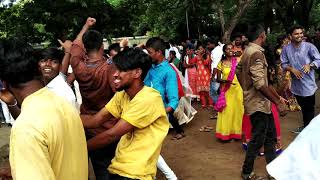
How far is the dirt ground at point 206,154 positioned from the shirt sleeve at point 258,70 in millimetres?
1308

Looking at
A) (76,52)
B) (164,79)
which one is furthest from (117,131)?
(164,79)

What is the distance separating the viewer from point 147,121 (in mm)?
2613

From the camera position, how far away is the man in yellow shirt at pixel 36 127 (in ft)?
5.34

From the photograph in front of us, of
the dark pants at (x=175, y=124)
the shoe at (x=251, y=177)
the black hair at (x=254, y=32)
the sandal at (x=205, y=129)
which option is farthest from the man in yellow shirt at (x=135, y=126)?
the sandal at (x=205, y=129)

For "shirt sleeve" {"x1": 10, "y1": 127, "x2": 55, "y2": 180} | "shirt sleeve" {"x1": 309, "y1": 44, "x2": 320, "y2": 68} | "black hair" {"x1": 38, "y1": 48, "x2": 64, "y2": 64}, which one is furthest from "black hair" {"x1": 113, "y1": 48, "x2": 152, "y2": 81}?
"shirt sleeve" {"x1": 309, "y1": 44, "x2": 320, "y2": 68}

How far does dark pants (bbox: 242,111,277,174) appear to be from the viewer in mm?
4617

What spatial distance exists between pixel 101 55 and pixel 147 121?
1.29m

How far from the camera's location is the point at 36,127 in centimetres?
166

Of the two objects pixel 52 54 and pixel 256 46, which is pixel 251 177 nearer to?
pixel 256 46

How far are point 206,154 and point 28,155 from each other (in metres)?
4.76

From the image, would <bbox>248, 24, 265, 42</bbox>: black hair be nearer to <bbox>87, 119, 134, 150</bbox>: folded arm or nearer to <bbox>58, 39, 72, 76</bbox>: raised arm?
<bbox>58, 39, 72, 76</bbox>: raised arm

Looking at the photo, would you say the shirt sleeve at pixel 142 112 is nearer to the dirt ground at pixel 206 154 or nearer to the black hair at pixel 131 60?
the black hair at pixel 131 60

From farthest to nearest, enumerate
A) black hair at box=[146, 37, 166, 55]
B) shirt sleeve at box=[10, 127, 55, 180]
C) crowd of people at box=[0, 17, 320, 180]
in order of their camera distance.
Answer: black hair at box=[146, 37, 166, 55] < crowd of people at box=[0, 17, 320, 180] < shirt sleeve at box=[10, 127, 55, 180]

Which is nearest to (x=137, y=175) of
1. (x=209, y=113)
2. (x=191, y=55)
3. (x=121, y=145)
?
(x=121, y=145)
